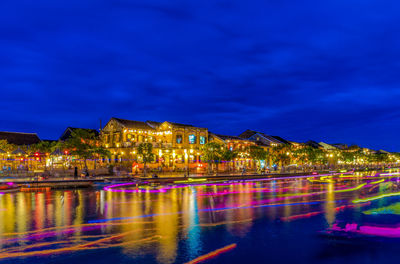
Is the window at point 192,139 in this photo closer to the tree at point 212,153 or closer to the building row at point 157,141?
the building row at point 157,141

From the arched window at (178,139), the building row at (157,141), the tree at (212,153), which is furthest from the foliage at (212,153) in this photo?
the arched window at (178,139)

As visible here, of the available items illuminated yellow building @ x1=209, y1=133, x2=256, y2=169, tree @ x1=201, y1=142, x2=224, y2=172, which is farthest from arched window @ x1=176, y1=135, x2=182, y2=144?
illuminated yellow building @ x1=209, y1=133, x2=256, y2=169

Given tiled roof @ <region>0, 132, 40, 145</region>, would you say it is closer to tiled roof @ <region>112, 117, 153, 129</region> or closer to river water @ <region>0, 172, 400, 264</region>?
tiled roof @ <region>112, 117, 153, 129</region>

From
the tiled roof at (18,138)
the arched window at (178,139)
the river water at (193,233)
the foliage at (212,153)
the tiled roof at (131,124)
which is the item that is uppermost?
the tiled roof at (131,124)

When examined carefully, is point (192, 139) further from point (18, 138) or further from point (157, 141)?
point (18, 138)

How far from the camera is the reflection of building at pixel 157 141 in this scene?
187 feet

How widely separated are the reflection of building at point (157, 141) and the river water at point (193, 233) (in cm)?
3617

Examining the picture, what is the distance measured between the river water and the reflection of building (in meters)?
36.2

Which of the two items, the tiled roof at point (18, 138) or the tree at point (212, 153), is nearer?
the tree at point (212, 153)

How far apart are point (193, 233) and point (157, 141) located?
163 ft

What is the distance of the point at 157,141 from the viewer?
61.8 m

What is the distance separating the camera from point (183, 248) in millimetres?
10695

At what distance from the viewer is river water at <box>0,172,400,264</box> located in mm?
10016

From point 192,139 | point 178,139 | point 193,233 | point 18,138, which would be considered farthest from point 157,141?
point 193,233
